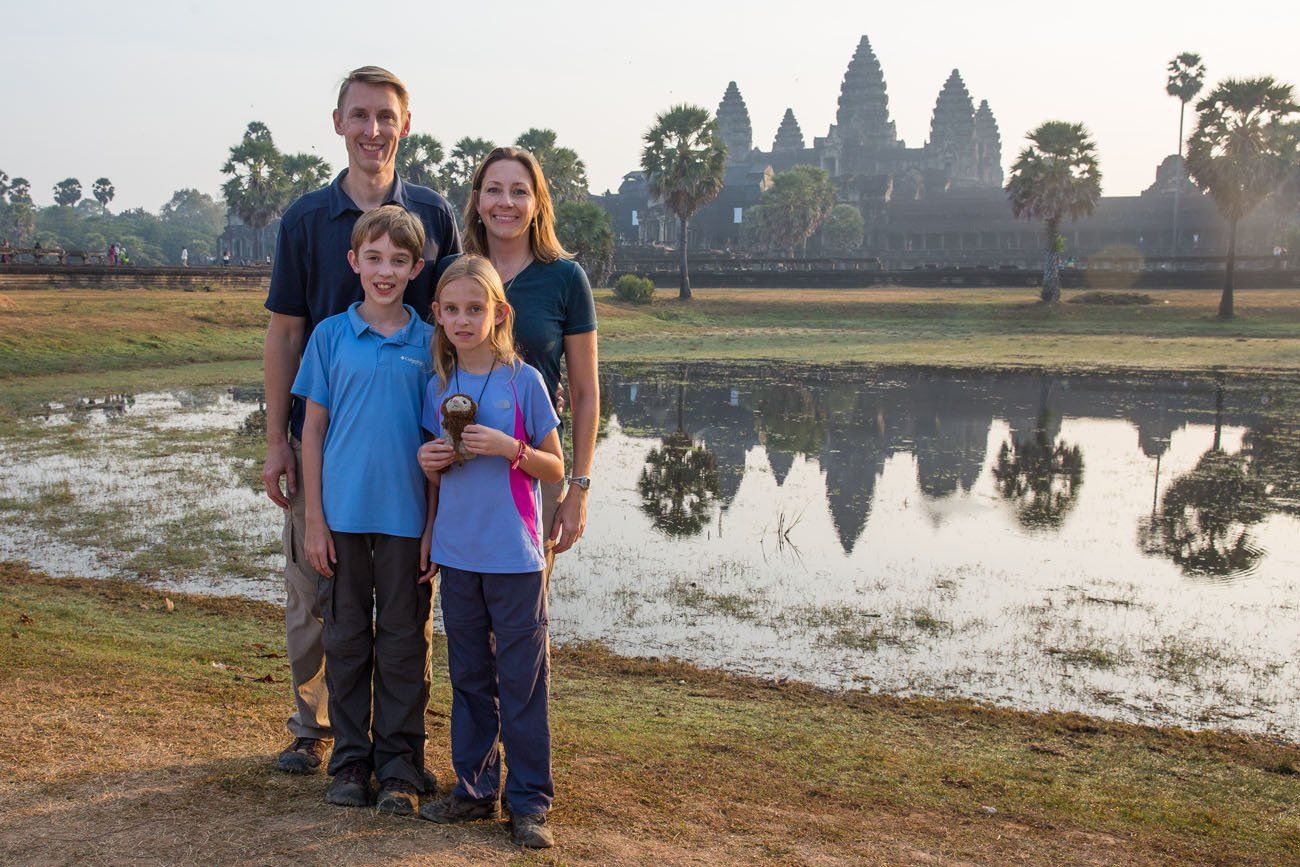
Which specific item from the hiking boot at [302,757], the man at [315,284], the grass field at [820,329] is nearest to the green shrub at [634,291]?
the grass field at [820,329]

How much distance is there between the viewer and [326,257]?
3779 mm

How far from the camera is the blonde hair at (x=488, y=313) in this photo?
11.0 ft

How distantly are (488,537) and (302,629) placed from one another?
0.89 metres

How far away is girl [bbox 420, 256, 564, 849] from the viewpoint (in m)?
3.35

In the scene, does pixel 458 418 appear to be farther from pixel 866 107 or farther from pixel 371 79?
pixel 866 107

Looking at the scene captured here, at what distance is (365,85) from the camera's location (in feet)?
12.2

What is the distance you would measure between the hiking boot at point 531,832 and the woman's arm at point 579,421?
2.67ft

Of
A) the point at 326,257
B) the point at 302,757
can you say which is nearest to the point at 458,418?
the point at 326,257

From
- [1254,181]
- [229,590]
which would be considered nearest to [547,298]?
[229,590]

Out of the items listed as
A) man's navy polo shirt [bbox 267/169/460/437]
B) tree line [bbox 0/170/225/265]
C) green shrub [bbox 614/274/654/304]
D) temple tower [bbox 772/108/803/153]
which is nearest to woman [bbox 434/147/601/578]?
man's navy polo shirt [bbox 267/169/460/437]

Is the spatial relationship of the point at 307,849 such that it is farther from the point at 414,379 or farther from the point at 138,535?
the point at 138,535

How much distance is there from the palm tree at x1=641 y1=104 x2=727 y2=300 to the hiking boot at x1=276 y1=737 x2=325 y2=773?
4141cm

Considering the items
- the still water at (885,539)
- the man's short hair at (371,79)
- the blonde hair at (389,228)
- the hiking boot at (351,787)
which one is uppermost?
the man's short hair at (371,79)

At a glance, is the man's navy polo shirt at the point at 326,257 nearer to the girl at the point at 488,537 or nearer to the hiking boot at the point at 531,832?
the girl at the point at 488,537
